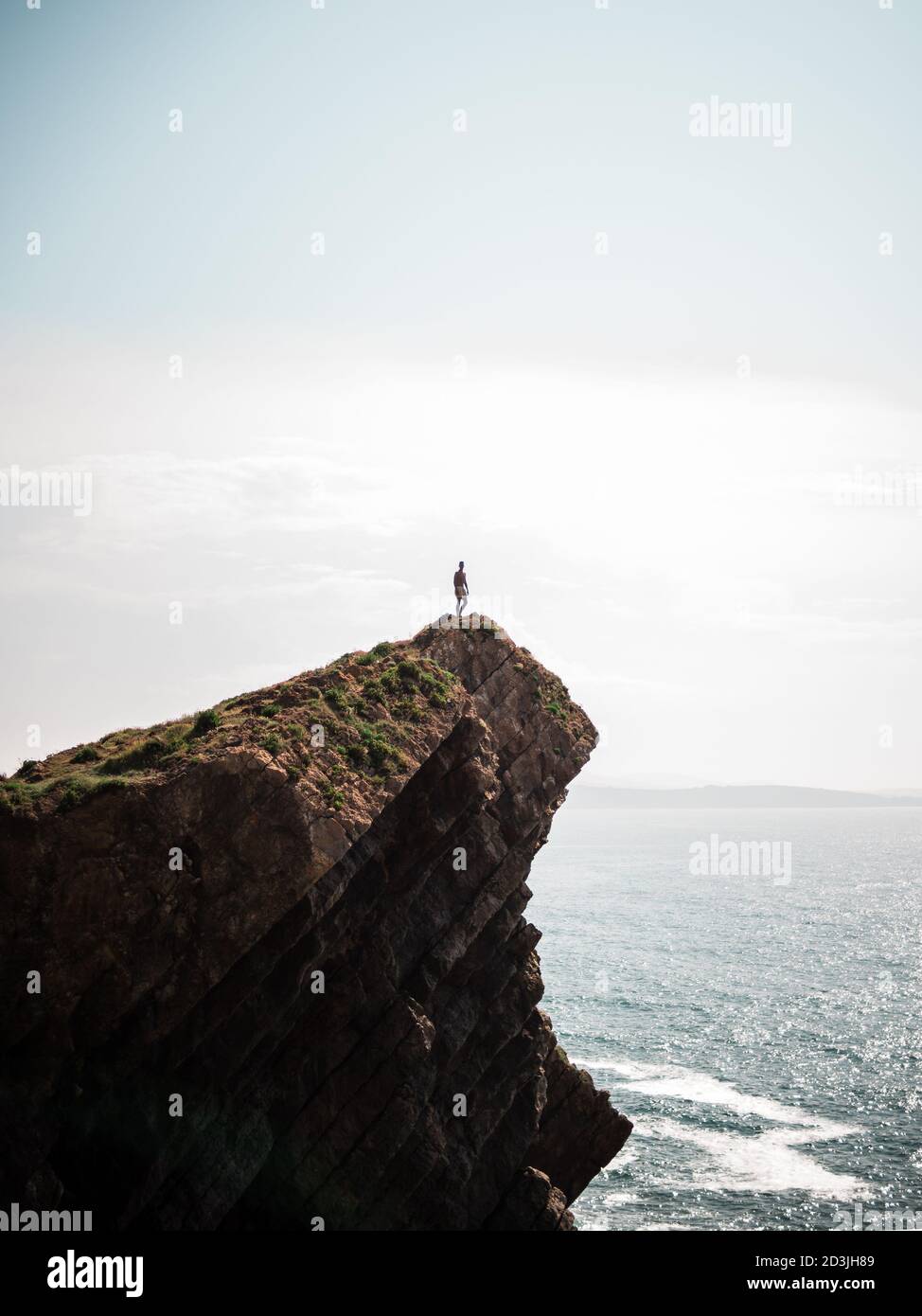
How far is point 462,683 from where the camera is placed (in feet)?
136

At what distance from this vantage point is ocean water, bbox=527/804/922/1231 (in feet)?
181

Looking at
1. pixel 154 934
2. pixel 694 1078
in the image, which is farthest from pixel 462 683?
pixel 694 1078

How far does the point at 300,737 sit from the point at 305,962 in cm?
674

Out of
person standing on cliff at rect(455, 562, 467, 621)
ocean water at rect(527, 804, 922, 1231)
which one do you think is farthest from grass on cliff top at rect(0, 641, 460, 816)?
ocean water at rect(527, 804, 922, 1231)

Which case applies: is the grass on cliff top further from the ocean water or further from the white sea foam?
the white sea foam

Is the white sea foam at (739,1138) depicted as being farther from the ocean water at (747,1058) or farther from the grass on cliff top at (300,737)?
the grass on cliff top at (300,737)

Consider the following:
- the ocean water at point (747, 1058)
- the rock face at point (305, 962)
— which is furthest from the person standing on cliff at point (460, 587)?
the ocean water at point (747, 1058)

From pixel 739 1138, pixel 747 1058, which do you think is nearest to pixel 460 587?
pixel 739 1138

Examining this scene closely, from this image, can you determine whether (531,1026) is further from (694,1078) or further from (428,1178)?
(694,1078)

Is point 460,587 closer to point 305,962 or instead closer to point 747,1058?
point 305,962

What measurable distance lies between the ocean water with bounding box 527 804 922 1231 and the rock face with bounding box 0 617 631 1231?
586 inches
